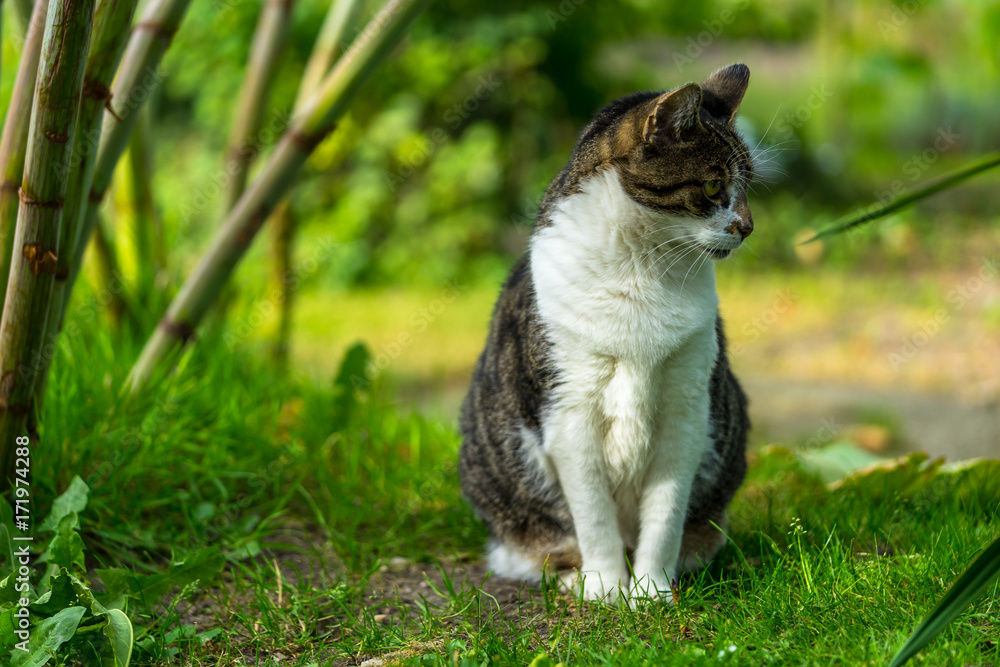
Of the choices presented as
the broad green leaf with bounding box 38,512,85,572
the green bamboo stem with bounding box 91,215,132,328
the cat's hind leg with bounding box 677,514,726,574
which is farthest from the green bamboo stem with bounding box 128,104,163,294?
the cat's hind leg with bounding box 677,514,726,574

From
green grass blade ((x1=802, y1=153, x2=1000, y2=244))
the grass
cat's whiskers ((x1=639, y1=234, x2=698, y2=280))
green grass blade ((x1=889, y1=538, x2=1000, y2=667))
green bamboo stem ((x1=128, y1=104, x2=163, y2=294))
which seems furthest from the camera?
green bamboo stem ((x1=128, y1=104, x2=163, y2=294))

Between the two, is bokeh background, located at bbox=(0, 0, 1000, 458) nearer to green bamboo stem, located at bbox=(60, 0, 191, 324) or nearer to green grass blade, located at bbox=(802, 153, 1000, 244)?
green bamboo stem, located at bbox=(60, 0, 191, 324)

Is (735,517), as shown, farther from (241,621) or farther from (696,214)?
(241,621)

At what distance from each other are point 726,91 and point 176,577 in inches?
67.1

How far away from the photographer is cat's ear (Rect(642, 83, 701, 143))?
179cm

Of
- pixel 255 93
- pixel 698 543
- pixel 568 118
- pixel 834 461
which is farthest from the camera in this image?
pixel 568 118

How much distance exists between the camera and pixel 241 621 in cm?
192

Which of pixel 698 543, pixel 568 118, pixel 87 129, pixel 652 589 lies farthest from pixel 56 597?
pixel 568 118

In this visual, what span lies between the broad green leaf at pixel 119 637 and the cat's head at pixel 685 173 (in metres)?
1.37

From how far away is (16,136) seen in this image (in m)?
1.97

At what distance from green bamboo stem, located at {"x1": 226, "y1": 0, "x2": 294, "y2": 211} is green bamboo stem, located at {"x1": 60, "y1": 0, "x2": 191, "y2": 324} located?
2.62 feet

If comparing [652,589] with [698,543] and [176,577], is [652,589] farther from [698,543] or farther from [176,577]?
[176,577]

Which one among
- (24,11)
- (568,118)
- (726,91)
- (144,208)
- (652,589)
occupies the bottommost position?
(568,118)

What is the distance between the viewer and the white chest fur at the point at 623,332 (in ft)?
6.22
